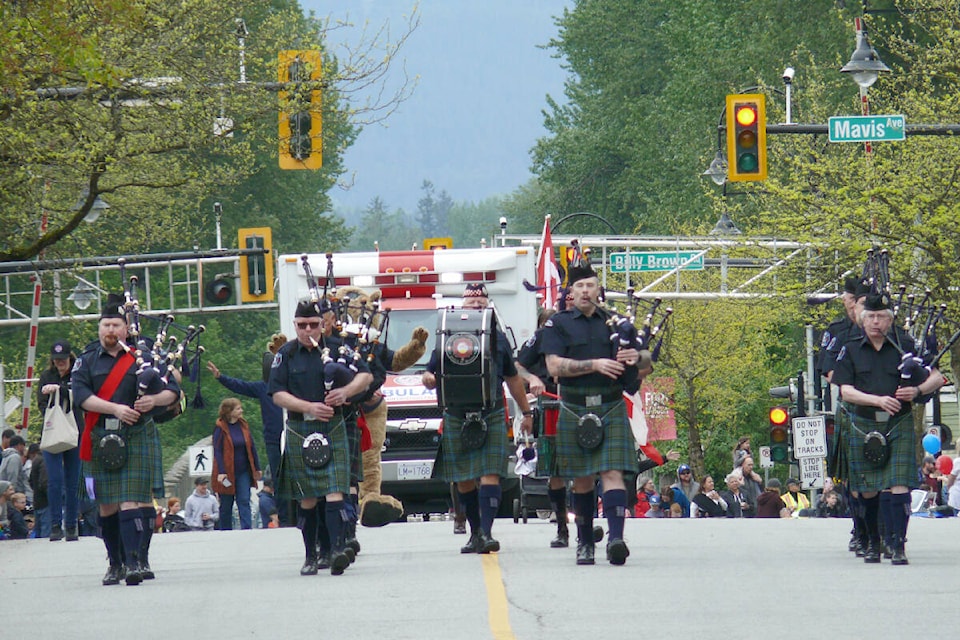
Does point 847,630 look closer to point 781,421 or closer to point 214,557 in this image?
point 214,557

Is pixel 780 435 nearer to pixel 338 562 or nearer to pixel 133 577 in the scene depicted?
pixel 338 562

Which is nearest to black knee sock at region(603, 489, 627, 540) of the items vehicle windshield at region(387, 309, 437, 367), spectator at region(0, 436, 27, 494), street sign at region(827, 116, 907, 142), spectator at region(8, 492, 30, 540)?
vehicle windshield at region(387, 309, 437, 367)

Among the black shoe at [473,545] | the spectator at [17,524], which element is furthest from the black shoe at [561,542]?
the spectator at [17,524]

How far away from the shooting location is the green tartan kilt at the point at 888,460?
13.6 metres

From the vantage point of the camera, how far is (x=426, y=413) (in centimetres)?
1997

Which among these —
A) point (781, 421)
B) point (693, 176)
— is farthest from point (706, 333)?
point (781, 421)

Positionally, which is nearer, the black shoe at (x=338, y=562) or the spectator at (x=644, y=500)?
the black shoe at (x=338, y=562)

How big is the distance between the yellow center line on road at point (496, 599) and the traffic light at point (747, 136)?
10971 mm

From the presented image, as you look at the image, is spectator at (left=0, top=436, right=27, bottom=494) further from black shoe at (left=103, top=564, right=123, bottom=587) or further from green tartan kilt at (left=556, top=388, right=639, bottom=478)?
green tartan kilt at (left=556, top=388, right=639, bottom=478)

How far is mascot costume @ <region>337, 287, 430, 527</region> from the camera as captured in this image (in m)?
15.2

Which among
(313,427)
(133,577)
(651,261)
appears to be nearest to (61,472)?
(133,577)

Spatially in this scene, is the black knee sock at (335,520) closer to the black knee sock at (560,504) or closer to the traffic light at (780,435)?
the black knee sock at (560,504)

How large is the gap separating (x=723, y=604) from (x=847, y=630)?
120 cm

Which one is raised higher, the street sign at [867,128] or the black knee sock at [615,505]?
the street sign at [867,128]
